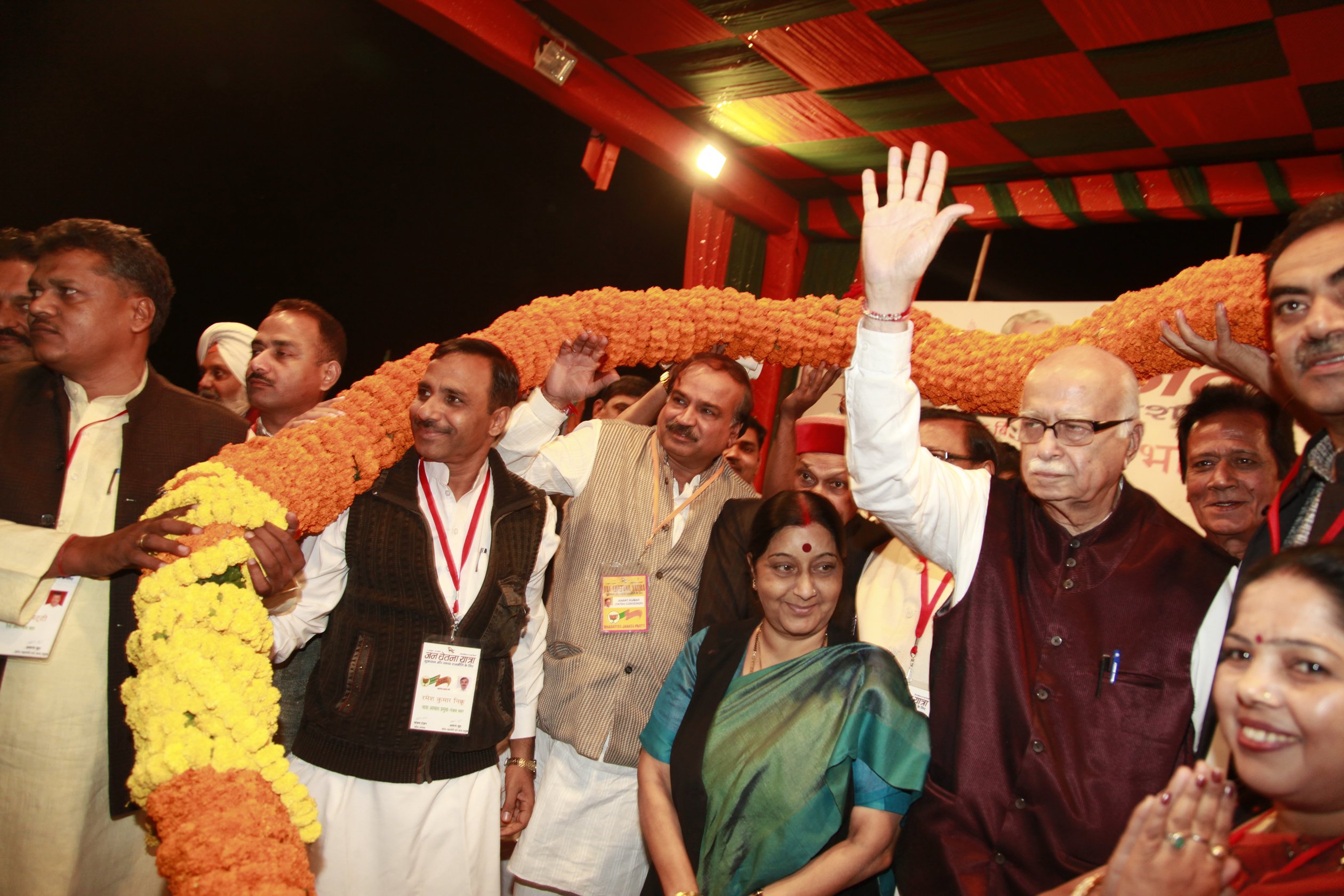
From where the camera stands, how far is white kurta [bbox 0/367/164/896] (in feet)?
7.14

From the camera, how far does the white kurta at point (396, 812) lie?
245cm

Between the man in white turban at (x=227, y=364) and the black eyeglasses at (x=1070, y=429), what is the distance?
11.3ft

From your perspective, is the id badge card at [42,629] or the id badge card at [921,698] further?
the id badge card at [921,698]

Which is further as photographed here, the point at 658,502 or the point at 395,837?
the point at 658,502

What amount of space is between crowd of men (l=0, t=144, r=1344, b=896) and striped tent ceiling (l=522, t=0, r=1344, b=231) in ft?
7.49

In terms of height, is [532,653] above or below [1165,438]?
below

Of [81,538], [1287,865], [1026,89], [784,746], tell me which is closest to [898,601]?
[784,746]

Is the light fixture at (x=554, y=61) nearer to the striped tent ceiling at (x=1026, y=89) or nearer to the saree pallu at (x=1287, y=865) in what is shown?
the striped tent ceiling at (x=1026, y=89)

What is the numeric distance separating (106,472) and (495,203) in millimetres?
4178

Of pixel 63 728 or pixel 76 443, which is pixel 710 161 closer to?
pixel 76 443

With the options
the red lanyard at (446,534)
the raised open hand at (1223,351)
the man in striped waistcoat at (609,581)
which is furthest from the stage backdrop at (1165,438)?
the red lanyard at (446,534)

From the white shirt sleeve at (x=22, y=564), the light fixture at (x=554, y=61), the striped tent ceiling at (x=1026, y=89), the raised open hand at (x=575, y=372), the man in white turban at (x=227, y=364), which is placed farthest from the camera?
the light fixture at (x=554, y=61)

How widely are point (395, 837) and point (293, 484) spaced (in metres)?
1.10

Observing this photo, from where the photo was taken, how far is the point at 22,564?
2.13 meters
